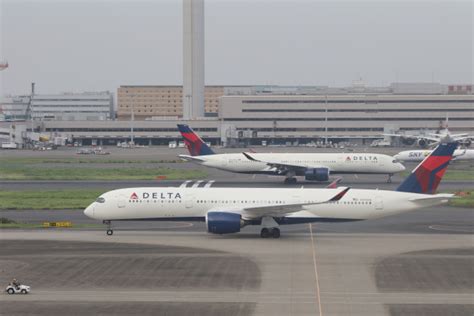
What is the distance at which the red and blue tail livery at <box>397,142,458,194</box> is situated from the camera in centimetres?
5034

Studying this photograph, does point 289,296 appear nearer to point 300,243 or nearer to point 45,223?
point 300,243

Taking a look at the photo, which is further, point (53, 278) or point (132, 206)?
point (132, 206)

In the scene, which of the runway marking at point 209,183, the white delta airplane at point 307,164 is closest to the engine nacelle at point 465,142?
the white delta airplane at point 307,164

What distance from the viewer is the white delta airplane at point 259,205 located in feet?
161

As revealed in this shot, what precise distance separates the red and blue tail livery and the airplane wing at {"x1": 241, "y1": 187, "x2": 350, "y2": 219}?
14.4 feet

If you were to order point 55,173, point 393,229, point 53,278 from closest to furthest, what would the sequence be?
1. point 53,278
2. point 393,229
3. point 55,173

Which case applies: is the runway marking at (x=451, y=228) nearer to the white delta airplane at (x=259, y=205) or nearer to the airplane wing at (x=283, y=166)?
the white delta airplane at (x=259, y=205)

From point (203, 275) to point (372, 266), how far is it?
339 inches

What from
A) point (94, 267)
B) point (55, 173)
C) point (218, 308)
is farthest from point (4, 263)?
point (55, 173)

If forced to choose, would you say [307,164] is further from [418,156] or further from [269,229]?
[269,229]

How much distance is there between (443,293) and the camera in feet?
111

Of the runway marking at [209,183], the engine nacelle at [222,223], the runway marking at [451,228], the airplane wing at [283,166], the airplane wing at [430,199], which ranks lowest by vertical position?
the runway marking at [451,228]

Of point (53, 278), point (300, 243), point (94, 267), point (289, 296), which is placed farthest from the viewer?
point (300, 243)

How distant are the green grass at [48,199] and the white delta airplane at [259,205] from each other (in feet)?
46.2
